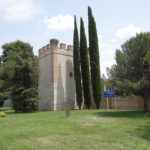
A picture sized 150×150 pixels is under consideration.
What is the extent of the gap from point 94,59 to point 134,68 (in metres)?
7.30

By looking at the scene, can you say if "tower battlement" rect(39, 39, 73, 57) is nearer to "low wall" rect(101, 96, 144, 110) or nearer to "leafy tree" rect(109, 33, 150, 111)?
"low wall" rect(101, 96, 144, 110)

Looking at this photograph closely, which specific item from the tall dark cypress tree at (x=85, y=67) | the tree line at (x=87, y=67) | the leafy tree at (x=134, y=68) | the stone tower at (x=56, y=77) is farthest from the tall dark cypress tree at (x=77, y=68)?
the leafy tree at (x=134, y=68)

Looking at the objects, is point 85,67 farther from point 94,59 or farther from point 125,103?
point 125,103

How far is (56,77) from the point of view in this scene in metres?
32.0

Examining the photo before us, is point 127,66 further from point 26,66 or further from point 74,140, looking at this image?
point 74,140

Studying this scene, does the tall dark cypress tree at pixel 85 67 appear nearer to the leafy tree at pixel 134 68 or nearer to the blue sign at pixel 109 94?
the blue sign at pixel 109 94

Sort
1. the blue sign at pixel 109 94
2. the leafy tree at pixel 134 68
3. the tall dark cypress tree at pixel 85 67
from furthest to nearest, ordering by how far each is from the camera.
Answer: the blue sign at pixel 109 94
the tall dark cypress tree at pixel 85 67
the leafy tree at pixel 134 68

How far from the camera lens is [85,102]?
30.4 m

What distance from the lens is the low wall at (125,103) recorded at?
29153 millimetres

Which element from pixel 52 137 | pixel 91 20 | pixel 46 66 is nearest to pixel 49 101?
pixel 46 66

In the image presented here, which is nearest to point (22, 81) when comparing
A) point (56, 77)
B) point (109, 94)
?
point (56, 77)

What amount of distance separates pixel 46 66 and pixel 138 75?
12.7 meters

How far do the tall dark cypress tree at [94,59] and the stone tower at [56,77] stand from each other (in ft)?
12.6

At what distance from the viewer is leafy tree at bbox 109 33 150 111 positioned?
22386mm
